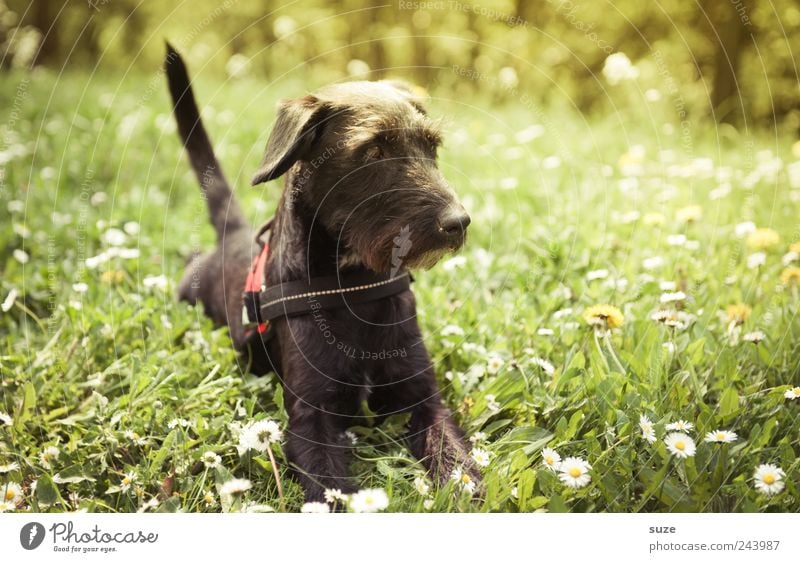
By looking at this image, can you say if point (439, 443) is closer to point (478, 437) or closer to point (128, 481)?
point (478, 437)

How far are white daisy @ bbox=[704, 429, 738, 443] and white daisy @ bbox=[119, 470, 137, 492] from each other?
205 cm

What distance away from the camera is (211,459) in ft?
7.75

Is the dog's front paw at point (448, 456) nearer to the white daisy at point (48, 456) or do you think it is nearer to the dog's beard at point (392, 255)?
the dog's beard at point (392, 255)

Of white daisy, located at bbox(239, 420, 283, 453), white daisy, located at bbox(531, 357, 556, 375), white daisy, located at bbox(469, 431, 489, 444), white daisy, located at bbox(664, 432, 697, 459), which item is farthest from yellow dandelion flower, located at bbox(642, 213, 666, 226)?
white daisy, located at bbox(239, 420, 283, 453)

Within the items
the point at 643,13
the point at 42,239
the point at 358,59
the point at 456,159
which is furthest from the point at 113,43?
the point at 643,13

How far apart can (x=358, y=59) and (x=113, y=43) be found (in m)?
1.84

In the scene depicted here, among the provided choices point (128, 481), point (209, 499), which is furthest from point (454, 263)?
point (128, 481)

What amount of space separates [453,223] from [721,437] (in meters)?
1.21

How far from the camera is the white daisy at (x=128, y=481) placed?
7.54 feet

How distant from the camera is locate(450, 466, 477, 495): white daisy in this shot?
2.23m

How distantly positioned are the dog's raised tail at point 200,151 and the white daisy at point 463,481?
2008mm

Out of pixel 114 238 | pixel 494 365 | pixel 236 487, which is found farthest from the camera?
pixel 114 238

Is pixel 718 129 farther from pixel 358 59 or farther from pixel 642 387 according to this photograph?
pixel 642 387

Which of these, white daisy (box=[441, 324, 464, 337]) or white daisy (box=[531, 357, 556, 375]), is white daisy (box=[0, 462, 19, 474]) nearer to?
white daisy (box=[441, 324, 464, 337])
